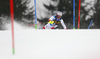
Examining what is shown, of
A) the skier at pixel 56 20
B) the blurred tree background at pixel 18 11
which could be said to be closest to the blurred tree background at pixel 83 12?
the blurred tree background at pixel 18 11

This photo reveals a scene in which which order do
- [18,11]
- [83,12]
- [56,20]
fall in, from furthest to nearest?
1. [83,12]
2. [18,11]
3. [56,20]

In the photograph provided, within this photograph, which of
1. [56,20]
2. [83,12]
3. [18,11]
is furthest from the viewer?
[83,12]

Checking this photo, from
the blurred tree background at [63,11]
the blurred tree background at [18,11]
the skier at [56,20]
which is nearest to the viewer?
the skier at [56,20]

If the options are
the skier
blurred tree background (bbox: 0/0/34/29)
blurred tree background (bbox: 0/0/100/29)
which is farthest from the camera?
blurred tree background (bbox: 0/0/100/29)

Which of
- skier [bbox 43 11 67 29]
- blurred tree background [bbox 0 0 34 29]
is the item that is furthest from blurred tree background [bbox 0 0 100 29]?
skier [bbox 43 11 67 29]

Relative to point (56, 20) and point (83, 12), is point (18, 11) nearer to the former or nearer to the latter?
point (83, 12)

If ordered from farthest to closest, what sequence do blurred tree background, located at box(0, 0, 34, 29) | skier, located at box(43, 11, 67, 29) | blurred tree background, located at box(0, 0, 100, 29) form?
1. blurred tree background, located at box(0, 0, 100, 29)
2. blurred tree background, located at box(0, 0, 34, 29)
3. skier, located at box(43, 11, 67, 29)

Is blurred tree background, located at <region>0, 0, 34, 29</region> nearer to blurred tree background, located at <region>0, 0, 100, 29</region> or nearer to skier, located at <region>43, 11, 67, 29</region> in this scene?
blurred tree background, located at <region>0, 0, 100, 29</region>

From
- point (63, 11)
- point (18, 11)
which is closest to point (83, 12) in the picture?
point (63, 11)

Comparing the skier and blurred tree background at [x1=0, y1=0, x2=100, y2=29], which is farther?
blurred tree background at [x1=0, y1=0, x2=100, y2=29]

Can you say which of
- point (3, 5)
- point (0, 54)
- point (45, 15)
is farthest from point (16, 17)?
point (0, 54)

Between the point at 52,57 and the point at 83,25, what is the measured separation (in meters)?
7.17

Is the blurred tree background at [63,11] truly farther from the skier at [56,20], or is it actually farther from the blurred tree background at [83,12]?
the skier at [56,20]

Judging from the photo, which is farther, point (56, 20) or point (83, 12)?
point (83, 12)
